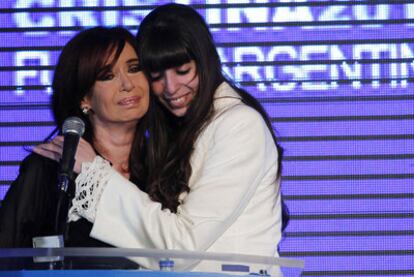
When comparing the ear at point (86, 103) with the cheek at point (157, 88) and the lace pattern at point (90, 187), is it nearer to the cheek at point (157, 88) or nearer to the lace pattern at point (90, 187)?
the cheek at point (157, 88)

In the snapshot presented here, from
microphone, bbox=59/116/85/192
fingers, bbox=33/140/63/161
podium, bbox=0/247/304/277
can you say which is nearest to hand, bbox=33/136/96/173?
fingers, bbox=33/140/63/161

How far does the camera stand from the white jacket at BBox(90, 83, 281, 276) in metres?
3.36

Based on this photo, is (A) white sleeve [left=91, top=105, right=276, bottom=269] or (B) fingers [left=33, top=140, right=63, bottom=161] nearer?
(A) white sleeve [left=91, top=105, right=276, bottom=269]

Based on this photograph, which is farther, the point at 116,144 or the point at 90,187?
the point at 116,144

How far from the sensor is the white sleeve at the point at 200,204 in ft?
11.0

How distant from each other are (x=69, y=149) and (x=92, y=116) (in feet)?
3.19

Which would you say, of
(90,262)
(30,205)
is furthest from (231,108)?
(90,262)

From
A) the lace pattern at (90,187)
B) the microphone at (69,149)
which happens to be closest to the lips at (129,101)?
the lace pattern at (90,187)

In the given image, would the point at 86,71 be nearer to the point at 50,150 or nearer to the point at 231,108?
the point at 50,150

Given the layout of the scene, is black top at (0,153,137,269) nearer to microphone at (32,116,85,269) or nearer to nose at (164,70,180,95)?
nose at (164,70,180,95)

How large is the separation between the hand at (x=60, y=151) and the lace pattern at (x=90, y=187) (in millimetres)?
86

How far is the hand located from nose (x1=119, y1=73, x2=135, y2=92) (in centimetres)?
27

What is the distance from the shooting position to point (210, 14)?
5.25 m

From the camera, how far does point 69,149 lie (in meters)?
3.08
